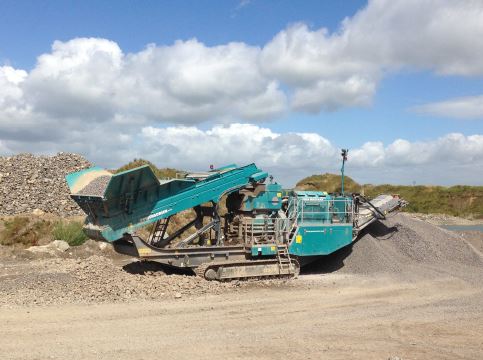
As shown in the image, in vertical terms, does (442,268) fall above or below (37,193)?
below

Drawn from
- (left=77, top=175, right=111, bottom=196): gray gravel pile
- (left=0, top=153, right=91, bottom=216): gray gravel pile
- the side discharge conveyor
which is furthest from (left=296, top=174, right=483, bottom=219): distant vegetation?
(left=77, top=175, right=111, bottom=196): gray gravel pile

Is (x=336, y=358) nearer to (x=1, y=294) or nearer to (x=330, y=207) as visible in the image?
(x=1, y=294)

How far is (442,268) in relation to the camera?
14914 millimetres

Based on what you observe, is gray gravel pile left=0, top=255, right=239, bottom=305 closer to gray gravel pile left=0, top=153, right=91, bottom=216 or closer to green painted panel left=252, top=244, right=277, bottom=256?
green painted panel left=252, top=244, right=277, bottom=256

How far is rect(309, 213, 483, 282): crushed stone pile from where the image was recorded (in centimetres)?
1448

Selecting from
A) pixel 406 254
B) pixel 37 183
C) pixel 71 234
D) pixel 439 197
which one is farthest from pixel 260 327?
pixel 439 197

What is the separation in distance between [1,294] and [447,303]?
9.10 meters

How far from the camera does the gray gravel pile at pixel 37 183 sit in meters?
25.5

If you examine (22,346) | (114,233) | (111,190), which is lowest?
(22,346)

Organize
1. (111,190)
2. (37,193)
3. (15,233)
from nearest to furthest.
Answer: (111,190)
(15,233)
(37,193)

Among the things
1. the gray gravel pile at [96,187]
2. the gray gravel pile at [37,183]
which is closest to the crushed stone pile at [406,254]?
the gray gravel pile at [96,187]

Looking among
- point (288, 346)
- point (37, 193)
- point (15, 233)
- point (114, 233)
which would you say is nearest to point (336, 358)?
point (288, 346)

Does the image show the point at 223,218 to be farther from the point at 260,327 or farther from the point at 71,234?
the point at 71,234

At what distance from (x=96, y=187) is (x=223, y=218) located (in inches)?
160
